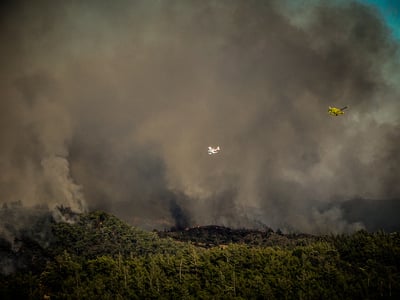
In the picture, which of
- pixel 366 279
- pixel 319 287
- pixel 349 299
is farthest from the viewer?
pixel 366 279

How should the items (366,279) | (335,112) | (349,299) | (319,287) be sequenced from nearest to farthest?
1. (335,112)
2. (349,299)
3. (319,287)
4. (366,279)

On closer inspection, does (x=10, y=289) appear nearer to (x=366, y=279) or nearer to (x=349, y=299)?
(x=349, y=299)

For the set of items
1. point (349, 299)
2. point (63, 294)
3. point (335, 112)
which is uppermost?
point (335, 112)

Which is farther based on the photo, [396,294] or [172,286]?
[172,286]

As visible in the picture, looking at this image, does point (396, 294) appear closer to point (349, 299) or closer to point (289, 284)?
point (349, 299)

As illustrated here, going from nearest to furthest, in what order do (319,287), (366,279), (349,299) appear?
1. (349,299)
2. (319,287)
3. (366,279)

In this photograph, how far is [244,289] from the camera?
183 m

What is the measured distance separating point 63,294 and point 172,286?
182 ft

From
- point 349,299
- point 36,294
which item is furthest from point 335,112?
point 36,294

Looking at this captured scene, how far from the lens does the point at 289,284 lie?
183000 mm

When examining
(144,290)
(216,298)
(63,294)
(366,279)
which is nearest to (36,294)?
(63,294)

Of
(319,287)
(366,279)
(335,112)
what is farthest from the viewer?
(366,279)

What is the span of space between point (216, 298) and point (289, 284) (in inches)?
1588

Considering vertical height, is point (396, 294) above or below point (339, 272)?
below
